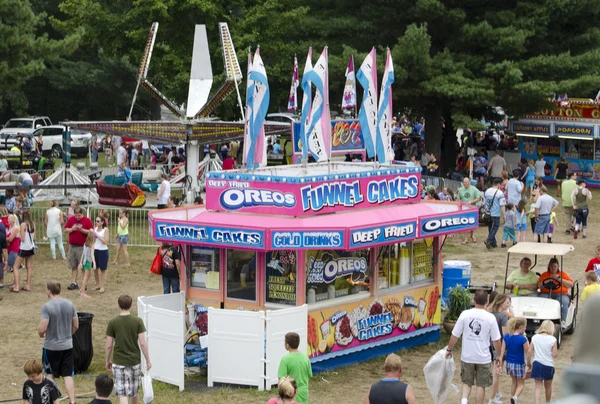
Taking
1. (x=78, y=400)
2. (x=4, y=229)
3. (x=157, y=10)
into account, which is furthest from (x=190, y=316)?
(x=157, y=10)

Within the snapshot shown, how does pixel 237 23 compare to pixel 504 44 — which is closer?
pixel 504 44

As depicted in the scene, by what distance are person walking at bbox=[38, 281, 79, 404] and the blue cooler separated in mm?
7606

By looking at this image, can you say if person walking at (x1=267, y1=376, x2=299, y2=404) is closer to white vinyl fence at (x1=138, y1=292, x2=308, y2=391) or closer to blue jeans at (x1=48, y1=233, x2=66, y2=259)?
white vinyl fence at (x1=138, y1=292, x2=308, y2=391)

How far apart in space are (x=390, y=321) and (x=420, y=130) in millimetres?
39991

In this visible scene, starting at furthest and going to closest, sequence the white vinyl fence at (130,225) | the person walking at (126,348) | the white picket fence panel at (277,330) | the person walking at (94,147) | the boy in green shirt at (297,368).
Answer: the person walking at (94,147), the white vinyl fence at (130,225), the white picket fence panel at (277,330), the person walking at (126,348), the boy in green shirt at (297,368)

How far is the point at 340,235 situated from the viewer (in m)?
13.8

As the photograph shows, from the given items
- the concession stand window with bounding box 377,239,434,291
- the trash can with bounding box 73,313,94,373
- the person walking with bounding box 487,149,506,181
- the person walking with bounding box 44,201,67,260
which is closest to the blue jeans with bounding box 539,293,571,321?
the concession stand window with bounding box 377,239,434,291

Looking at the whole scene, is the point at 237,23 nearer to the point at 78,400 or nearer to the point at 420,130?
the point at 420,130

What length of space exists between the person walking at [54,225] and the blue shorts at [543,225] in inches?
445

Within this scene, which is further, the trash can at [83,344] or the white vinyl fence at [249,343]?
the trash can at [83,344]

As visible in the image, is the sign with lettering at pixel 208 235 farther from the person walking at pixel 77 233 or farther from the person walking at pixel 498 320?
the person walking at pixel 77 233

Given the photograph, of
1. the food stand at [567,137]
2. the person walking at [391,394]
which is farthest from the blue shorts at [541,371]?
the food stand at [567,137]

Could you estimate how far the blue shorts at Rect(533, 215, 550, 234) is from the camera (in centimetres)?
2506

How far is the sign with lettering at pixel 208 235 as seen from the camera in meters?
13.6
